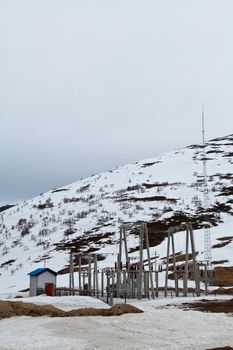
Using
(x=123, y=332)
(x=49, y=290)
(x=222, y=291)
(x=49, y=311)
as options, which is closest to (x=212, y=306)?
(x=49, y=311)

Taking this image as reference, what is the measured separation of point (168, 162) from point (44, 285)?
80445mm

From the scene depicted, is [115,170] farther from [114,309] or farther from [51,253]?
[114,309]

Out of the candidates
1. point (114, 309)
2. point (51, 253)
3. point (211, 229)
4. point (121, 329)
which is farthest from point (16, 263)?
point (121, 329)

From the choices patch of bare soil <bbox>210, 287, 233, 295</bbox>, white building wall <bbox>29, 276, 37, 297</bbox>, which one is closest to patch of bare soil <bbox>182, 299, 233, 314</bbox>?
patch of bare soil <bbox>210, 287, 233, 295</bbox>

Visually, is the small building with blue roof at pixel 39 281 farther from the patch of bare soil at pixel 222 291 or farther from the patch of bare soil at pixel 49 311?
the patch of bare soil at pixel 49 311

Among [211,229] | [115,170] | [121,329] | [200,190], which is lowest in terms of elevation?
[121,329]

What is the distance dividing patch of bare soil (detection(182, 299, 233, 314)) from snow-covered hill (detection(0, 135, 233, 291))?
12.2m

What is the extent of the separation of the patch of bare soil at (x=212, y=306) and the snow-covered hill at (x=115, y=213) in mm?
12233

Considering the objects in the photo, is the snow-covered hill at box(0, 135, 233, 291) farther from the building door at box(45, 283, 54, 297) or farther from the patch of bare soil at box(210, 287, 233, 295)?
the building door at box(45, 283, 54, 297)

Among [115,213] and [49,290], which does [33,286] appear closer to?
[49,290]

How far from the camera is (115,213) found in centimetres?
7631

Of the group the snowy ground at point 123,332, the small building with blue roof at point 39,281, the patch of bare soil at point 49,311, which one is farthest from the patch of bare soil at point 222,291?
the patch of bare soil at point 49,311

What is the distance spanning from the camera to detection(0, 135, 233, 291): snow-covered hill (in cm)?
5838

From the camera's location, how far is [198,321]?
19453 millimetres
